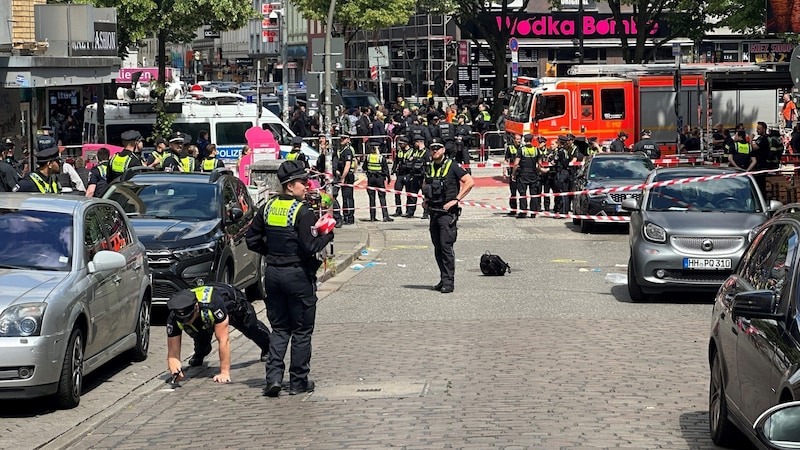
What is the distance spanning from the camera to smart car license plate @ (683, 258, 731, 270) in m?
16.0

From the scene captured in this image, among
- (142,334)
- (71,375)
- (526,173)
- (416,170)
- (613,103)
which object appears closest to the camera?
(71,375)

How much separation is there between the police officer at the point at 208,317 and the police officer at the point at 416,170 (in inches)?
639

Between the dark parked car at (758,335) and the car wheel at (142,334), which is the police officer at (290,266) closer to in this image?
the car wheel at (142,334)

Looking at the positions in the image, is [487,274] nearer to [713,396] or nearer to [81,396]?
[81,396]

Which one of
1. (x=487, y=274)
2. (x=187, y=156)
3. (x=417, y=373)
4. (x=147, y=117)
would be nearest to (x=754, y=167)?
(x=487, y=274)

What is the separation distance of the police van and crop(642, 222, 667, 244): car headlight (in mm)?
17728

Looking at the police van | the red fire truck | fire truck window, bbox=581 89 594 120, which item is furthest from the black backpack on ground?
fire truck window, bbox=581 89 594 120

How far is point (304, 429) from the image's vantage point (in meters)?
9.44

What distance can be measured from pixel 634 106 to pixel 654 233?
23.6 m

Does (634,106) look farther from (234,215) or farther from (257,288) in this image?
(234,215)

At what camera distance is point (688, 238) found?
53.5 ft

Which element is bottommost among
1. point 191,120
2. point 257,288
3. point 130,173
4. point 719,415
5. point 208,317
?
point 257,288

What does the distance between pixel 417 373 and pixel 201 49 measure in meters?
122

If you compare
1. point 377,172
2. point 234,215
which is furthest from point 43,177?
point 377,172
